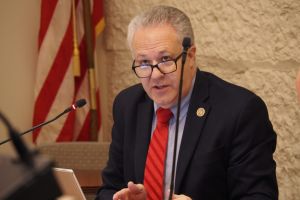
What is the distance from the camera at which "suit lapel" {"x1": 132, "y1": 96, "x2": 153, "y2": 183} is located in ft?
6.30

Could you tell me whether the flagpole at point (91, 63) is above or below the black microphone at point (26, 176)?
below

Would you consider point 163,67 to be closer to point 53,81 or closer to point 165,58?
point 165,58

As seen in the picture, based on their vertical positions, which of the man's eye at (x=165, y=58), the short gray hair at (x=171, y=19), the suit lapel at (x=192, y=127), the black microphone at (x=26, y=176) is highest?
the black microphone at (x=26, y=176)

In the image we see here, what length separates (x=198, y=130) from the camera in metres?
1.82

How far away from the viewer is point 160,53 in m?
1.79

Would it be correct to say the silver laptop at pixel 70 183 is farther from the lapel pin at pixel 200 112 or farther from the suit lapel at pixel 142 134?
the lapel pin at pixel 200 112

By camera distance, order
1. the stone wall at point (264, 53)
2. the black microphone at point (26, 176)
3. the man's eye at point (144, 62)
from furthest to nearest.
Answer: the stone wall at point (264, 53)
the man's eye at point (144, 62)
the black microphone at point (26, 176)

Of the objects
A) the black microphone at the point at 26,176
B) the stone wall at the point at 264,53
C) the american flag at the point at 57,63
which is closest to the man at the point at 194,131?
A: the stone wall at the point at 264,53

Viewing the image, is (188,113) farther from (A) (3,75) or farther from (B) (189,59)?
(A) (3,75)

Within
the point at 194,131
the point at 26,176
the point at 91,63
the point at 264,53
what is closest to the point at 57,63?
the point at 91,63

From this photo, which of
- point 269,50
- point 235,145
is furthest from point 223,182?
point 269,50

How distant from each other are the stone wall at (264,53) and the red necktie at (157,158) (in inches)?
27.4

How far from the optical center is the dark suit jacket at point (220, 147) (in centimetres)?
171

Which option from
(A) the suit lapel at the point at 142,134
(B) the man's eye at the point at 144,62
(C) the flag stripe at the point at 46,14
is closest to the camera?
(B) the man's eye at the point at 144,62
